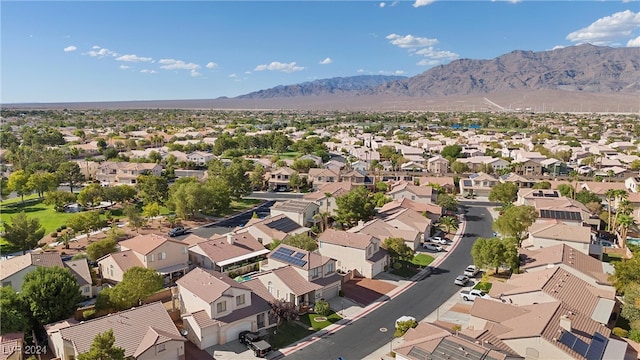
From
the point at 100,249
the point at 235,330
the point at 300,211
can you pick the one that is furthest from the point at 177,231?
the point at 235,330

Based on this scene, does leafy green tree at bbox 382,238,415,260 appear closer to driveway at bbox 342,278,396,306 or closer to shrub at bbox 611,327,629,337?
driveway at bbox 342,278,396,306

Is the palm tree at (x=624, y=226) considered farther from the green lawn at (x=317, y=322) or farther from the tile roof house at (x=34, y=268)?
the tile roof house at (x=34, y=268)

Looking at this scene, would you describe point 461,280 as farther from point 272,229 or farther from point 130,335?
point 130,335

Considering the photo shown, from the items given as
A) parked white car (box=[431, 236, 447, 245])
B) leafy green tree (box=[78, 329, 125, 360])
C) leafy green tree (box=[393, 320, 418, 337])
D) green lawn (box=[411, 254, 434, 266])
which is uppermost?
leafy green tree (box=[78, 329, 125, 360])

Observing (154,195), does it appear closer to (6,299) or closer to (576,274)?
(6,299)

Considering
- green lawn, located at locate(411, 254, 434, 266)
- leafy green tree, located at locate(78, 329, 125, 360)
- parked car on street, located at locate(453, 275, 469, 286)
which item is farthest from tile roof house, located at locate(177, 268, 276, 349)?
green lawn, located at locate(411, 254, 434, 266)

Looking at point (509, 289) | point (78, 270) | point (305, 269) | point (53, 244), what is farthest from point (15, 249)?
point (509, 289)
